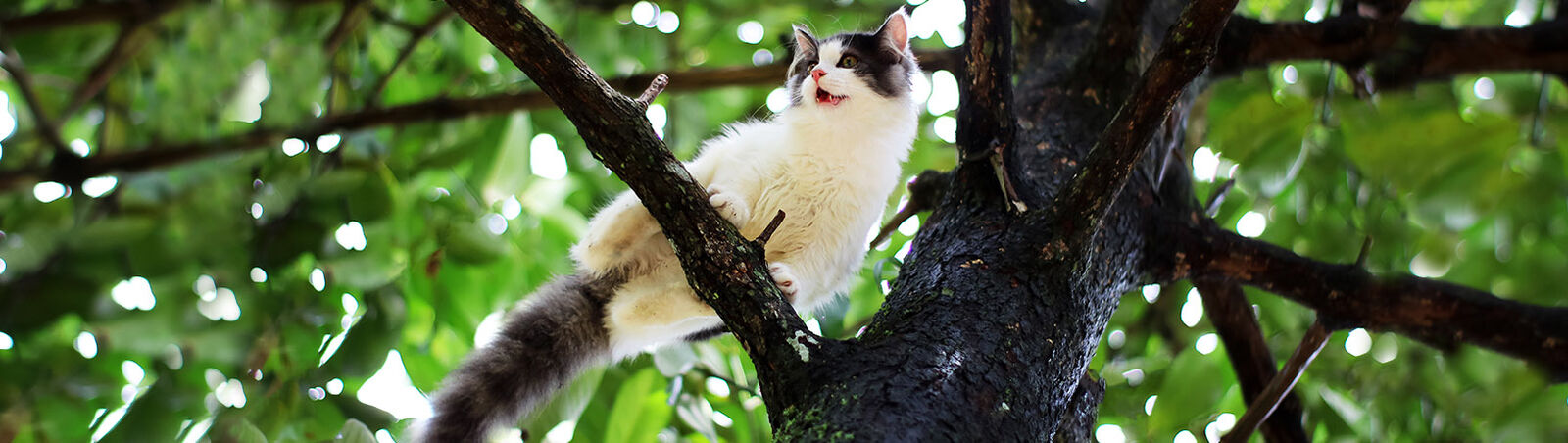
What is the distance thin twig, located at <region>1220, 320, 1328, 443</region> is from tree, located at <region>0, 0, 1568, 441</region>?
0.6 inches

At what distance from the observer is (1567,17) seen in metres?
2.87

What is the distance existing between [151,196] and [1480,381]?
12.7 ft

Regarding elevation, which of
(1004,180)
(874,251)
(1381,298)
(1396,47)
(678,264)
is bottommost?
(874,251)

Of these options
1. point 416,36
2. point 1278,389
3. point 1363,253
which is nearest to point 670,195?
point 1278,389

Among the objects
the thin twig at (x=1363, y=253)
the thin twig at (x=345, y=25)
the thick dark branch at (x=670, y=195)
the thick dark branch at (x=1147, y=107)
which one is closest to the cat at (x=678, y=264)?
the thick dark branch at (x=670, y=195)

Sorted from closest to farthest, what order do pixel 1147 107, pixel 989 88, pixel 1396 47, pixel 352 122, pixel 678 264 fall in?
pixel 1147 107 → pixel 989 88 → pixel 678 264 → pixel 1396 47 → pixel 352 122

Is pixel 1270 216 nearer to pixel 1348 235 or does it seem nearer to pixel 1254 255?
pixel 1348 235

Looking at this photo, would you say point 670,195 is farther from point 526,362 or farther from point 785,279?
point 526,362

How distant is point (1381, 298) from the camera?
2.39 metres

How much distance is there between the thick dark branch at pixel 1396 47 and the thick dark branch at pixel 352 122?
87cm

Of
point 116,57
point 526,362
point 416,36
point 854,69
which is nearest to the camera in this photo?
point 526,362

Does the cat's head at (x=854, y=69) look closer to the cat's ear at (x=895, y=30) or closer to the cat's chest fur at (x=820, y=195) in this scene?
the cat's ear at (x=895, y=30)

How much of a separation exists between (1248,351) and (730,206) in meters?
1.49

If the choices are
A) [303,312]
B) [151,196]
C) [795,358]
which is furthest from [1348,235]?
[151,196]
